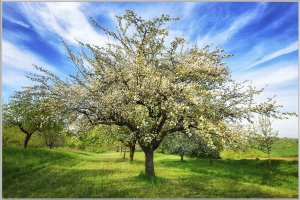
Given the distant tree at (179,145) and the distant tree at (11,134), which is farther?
the distant tree at (11,134)

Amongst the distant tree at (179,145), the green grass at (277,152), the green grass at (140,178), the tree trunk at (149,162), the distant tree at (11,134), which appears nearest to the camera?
the green grass at (140,178)

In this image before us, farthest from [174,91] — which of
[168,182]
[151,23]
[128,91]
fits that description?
[168,182]

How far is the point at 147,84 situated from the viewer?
490 inches

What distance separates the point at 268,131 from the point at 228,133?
10.3 feet

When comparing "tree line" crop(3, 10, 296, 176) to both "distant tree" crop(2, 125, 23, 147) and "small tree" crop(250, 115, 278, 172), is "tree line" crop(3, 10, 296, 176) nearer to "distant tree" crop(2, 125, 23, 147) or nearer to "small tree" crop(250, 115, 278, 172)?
"small tree" crop(250, 115, 278, 172)

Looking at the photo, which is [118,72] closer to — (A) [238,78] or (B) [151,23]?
(B) [151,23]

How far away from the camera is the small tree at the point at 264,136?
42.1ft

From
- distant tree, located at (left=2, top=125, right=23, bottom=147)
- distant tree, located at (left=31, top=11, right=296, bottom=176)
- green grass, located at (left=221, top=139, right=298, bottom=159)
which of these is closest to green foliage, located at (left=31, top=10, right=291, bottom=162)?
distant tree, located at (left=31, top=11, right=296, bottom=176)

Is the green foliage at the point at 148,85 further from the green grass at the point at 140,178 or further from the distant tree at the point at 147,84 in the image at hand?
the green grass at the point at 140,178

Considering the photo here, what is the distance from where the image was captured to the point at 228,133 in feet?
38.5

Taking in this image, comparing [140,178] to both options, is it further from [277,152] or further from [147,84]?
[277,152]

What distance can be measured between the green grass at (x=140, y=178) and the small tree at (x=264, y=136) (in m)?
0.96

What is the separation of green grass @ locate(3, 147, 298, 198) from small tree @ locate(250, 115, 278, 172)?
0.96 meters

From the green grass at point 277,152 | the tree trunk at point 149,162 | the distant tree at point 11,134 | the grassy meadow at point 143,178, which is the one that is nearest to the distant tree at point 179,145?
the grassy meadow at point 143,178
